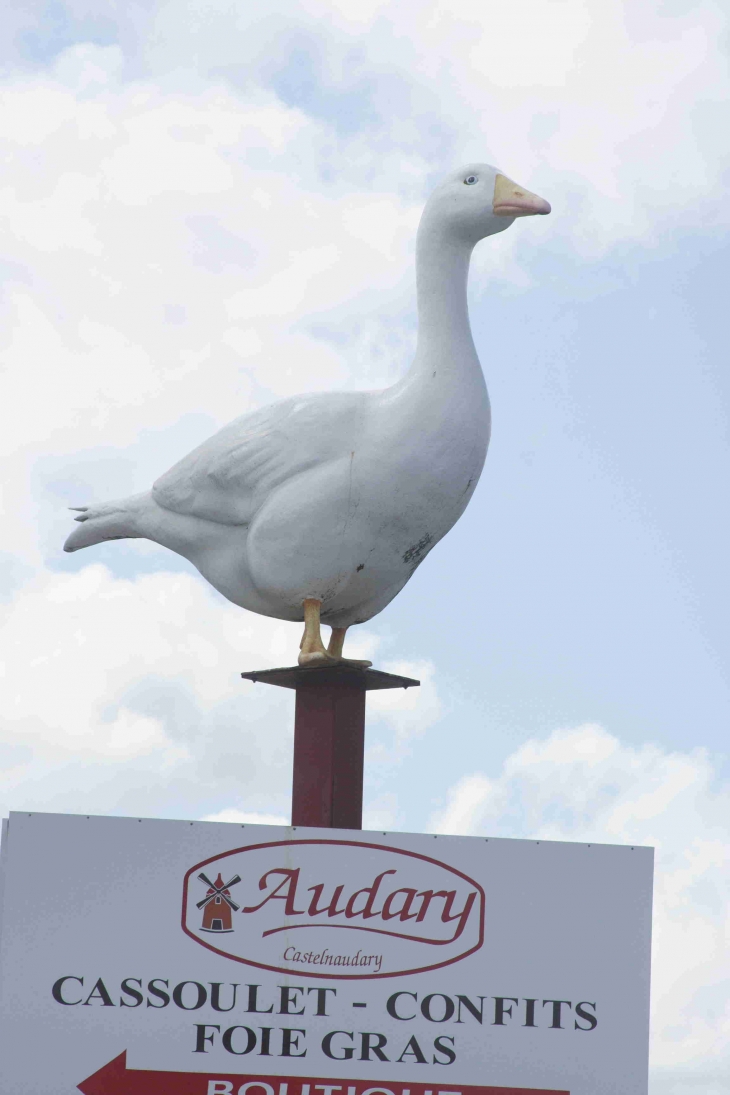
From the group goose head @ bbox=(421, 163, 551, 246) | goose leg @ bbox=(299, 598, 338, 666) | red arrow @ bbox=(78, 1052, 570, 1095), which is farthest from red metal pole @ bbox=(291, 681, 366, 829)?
goose head @ bbox=(421, 163, 551, 246)

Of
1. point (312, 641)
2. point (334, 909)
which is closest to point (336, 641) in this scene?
point (312, 641)

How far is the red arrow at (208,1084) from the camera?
10305mm

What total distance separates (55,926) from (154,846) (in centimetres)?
67

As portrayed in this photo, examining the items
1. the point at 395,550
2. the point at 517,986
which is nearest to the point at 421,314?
the point at 395,550

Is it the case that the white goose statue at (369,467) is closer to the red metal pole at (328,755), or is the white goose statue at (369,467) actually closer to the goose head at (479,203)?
the goose head at (479,203)

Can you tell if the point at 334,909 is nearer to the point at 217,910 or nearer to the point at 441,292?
the point at 217,910

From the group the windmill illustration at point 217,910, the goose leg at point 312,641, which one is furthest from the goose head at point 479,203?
the windmill illustration at point 217,910

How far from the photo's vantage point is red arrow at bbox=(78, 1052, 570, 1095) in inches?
406

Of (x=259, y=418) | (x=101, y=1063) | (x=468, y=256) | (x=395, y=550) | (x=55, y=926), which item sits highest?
(x=468, y=256)

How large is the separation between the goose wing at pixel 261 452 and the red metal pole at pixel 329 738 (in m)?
1.02

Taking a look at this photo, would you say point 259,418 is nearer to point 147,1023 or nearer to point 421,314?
point 421,314

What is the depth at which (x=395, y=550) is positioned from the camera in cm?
1126

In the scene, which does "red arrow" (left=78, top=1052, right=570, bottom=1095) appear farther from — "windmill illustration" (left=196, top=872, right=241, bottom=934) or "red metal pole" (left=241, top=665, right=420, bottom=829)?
"red metal pole" (left=241, top=665, right=420, bottom=829)

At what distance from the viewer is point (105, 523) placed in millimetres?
12133
